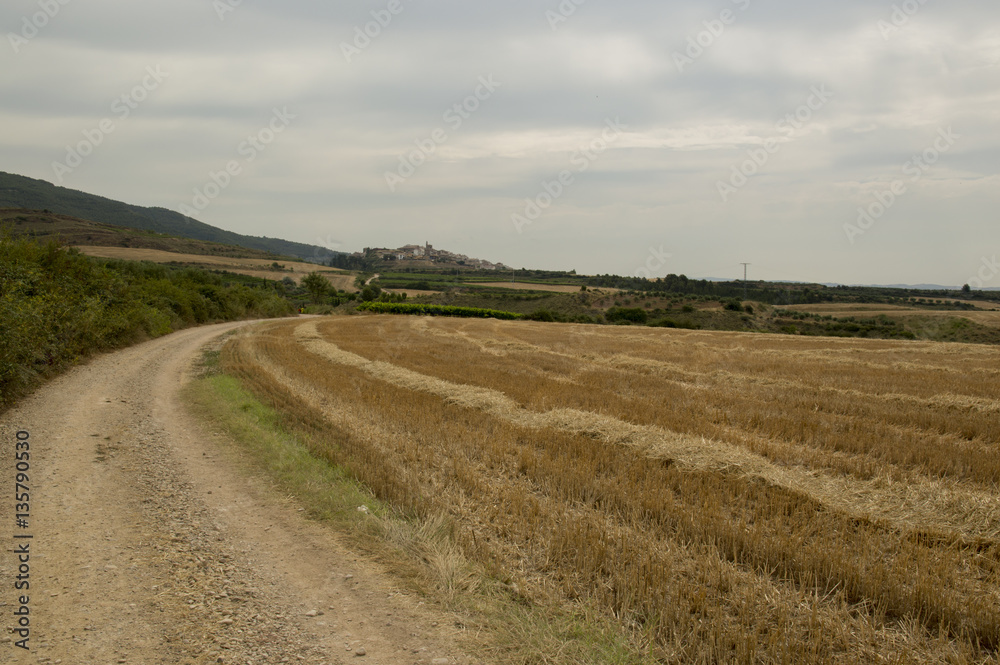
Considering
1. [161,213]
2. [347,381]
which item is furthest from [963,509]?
[161,213]

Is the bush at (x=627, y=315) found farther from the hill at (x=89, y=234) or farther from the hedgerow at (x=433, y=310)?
the hill at (x=89, y=234)

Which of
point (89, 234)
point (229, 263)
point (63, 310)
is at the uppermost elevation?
point (89, 234)

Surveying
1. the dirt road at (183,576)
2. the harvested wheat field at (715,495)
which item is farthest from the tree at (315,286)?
the dirt road at (183,576)

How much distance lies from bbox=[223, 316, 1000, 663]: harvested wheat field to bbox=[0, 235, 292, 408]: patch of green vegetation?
216 inches

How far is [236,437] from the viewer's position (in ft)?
32.3

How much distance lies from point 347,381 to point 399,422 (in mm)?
5432

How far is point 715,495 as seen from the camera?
679 centimetres

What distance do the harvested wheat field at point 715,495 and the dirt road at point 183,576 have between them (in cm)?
119

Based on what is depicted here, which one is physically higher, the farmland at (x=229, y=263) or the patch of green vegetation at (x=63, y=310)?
the farmland at (x=229, y=263)

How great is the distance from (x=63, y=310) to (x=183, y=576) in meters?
18.8

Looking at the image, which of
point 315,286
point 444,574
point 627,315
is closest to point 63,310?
point 444,574

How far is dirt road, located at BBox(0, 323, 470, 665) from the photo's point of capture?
3.97 meters

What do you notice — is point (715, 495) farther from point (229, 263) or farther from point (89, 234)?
point (229, 263)

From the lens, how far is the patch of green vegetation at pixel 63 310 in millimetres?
13055
